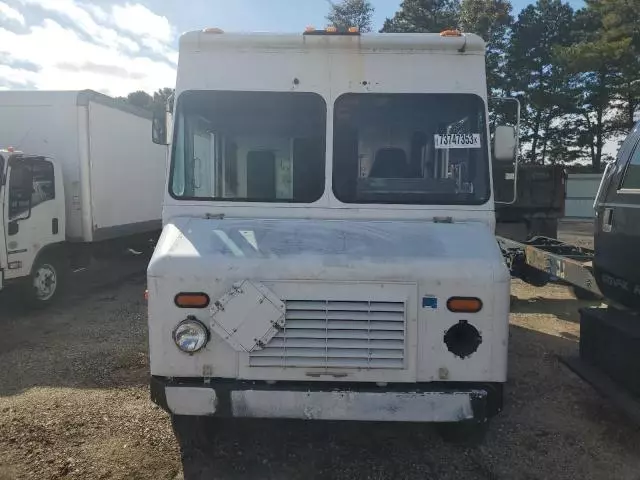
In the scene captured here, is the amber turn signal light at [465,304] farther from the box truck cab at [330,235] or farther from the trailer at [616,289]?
the trailer at [616,289]

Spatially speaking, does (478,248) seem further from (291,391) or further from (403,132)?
(291,391)

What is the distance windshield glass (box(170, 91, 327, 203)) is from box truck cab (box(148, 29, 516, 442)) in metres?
0.01

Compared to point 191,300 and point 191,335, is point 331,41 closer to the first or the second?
point 191,300

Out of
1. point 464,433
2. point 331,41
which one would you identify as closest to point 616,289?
point 464,433

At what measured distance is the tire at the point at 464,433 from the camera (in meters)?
3.64

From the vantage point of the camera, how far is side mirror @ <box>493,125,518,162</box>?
3.99 meters

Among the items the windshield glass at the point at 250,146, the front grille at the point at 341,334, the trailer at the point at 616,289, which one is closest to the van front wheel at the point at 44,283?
the windshield glass at the point at 250,146

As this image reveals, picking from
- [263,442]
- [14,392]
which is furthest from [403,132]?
[14,392]

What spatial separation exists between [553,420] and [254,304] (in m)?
2.79

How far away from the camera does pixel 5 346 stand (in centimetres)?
645

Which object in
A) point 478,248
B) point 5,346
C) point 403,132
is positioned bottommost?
point 5,346

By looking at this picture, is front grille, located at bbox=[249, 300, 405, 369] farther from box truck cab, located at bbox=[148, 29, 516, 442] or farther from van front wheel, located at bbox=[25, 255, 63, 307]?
van front wheel, located at bbox=[25, 255, 63, 307]

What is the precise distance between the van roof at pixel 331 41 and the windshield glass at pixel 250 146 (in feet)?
1.19

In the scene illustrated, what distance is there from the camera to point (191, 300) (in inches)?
126
